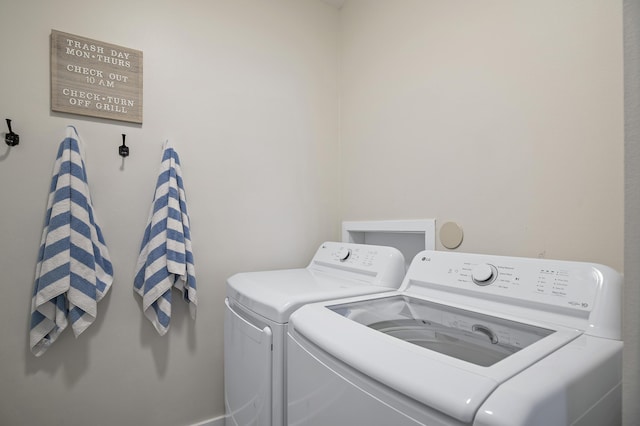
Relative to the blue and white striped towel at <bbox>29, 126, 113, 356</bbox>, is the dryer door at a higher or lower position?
lower

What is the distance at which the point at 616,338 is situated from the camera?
2.22ft

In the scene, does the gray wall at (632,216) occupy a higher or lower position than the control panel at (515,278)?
higher

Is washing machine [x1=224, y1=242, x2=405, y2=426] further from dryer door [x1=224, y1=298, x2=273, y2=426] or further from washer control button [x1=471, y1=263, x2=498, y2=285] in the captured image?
washer control button [x1=471, y1=263, x2=498, y2=285]

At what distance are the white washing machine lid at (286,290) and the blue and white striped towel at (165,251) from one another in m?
0.26

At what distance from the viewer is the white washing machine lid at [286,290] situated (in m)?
0.93

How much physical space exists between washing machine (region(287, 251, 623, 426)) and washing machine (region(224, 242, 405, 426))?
2.7 inches

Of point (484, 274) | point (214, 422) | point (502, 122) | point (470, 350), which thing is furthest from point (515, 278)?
point (214, 422)

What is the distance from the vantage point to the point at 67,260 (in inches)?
45.9

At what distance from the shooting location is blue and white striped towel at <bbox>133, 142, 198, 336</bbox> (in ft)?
4.37

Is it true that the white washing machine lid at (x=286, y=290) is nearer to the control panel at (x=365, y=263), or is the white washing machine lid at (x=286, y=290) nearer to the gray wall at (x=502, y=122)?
the control panel at (x=365, y=263)

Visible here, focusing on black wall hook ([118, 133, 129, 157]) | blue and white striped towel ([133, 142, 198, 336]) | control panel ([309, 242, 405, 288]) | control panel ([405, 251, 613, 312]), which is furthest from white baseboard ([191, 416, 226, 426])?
black wall hook ([118, 133, 129, 157])

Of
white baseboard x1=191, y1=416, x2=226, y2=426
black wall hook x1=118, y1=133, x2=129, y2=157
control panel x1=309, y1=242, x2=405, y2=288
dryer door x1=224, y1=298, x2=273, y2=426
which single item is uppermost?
black wall hook x1=118, y1=133, x2=129, y2=157

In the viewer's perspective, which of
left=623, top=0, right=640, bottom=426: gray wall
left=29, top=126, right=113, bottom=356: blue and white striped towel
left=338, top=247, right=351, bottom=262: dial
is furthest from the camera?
left=338, top=247, right=351, bottom=262: dial

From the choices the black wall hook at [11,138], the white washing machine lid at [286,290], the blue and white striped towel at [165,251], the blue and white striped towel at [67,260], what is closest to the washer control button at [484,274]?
the white washing machine lid at [286,290]
